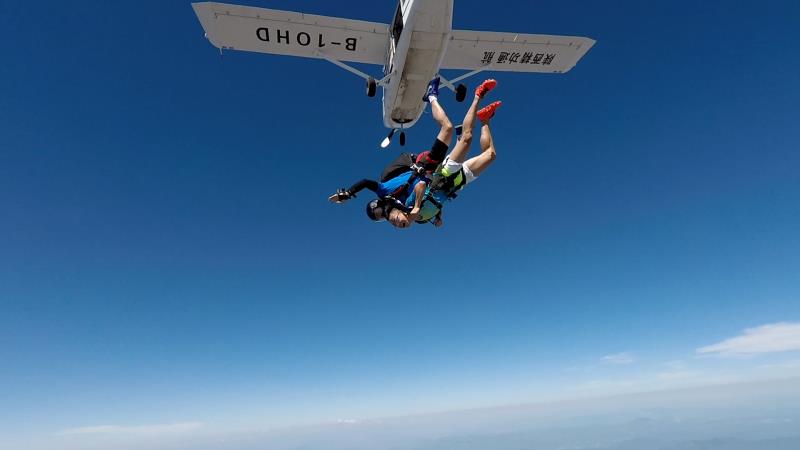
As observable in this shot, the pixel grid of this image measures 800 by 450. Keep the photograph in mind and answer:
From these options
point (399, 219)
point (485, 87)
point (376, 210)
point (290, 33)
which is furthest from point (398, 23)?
point (399, 219)

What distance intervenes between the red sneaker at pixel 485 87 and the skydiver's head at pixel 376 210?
173 centimetres

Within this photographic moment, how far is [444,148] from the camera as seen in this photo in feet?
14.5

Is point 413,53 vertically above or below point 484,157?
above

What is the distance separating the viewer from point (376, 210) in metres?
4.88

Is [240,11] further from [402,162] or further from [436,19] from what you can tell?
[402,162]

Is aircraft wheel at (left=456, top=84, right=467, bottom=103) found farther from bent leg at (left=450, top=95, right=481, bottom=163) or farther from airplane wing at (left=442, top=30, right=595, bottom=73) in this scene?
bent leg at (left=450, top=95, right=481, bottom=163)

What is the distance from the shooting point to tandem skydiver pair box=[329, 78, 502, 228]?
4422 millimetres

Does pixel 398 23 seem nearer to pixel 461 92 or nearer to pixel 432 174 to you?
pixel 461 92

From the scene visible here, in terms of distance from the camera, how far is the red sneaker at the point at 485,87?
162 inches

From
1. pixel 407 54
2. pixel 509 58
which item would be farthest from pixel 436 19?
pixel 509 58

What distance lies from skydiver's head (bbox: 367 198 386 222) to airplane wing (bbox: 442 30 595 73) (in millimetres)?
14219

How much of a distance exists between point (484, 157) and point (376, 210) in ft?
5.04

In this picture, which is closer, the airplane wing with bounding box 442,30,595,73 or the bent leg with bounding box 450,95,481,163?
the bent leg with bounding box 450,95,481,163

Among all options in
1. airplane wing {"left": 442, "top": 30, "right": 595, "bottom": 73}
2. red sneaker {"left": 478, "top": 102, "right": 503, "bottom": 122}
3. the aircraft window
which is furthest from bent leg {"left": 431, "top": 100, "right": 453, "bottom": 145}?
airplane wing {"left": 442, "top": 30, "right": 595, "bottom": 73}
